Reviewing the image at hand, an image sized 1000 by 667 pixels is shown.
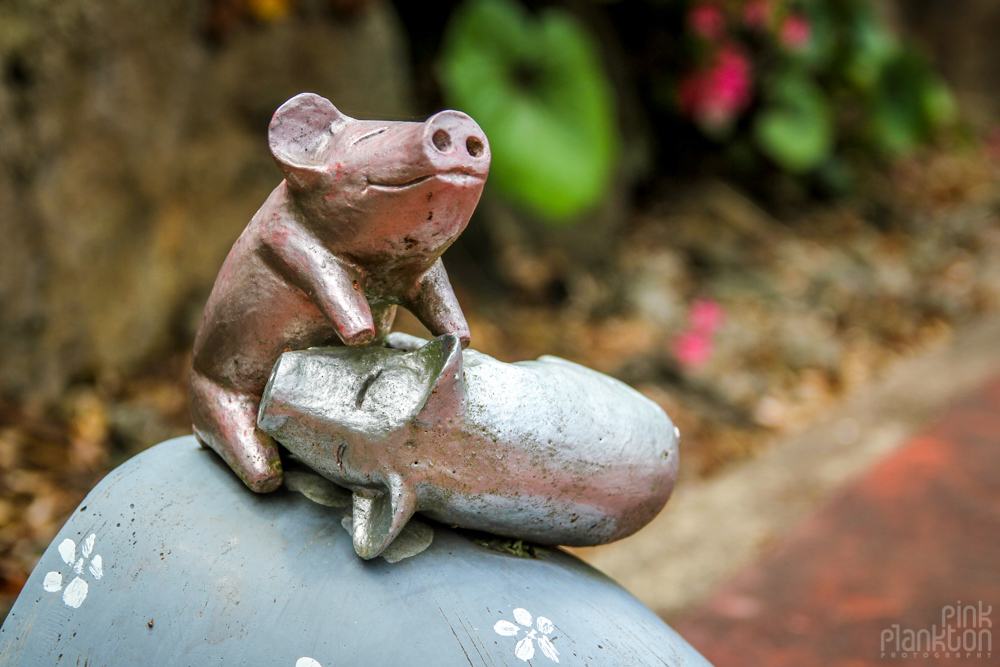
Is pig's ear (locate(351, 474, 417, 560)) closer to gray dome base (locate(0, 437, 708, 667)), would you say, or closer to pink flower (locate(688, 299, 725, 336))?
gray dome base (locate(0, 437, 708, 667))

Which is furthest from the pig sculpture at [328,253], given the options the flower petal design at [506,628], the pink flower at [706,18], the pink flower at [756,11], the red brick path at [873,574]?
Answer: the pink flower at [756,11]

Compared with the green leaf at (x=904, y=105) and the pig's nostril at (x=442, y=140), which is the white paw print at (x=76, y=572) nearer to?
the pig's nostril at (x=442, y=140)

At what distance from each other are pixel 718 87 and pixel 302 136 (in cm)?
313

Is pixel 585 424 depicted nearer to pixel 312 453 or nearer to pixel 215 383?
pixel 312 453

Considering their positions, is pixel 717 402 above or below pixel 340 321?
below

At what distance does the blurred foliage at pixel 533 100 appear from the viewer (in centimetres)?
275

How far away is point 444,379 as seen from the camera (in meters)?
0.71

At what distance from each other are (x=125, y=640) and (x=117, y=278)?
5.29ft

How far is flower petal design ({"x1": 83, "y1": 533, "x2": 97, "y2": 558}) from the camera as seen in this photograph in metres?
0.79

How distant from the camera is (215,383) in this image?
84cm

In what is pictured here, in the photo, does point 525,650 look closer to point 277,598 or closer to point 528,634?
point 528,634

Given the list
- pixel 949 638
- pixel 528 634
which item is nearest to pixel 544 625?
pixel 528 634

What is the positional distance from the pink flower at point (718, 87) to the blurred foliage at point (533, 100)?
804 millimetres

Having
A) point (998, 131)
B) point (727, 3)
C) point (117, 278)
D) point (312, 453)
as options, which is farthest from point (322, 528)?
point (998, 131)
